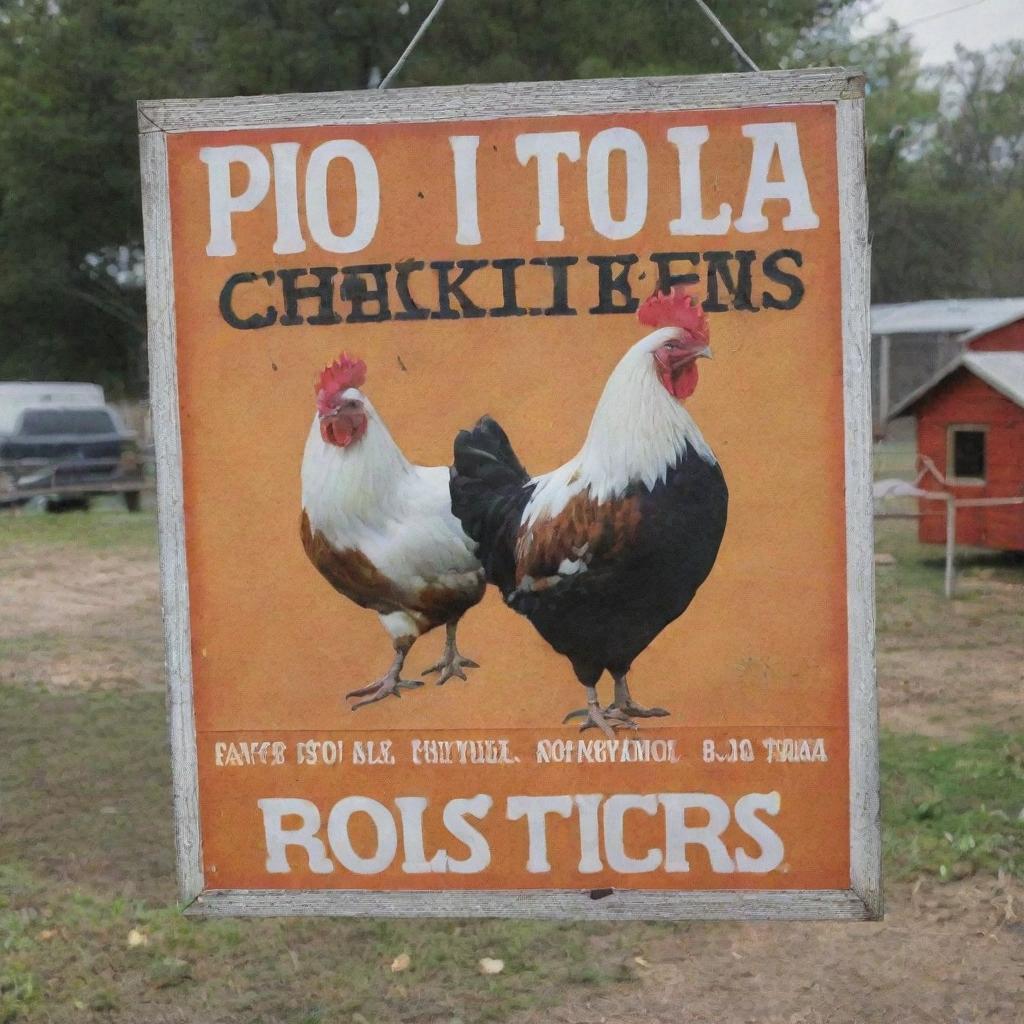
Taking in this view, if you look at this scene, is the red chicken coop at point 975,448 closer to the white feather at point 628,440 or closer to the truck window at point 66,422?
the white feather at point 628,440

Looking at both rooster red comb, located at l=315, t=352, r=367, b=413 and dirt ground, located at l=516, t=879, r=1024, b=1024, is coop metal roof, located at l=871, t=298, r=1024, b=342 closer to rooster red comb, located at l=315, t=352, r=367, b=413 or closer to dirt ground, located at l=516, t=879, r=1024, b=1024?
dirt ground, located at l=516, t=879, r=1024, b=1024

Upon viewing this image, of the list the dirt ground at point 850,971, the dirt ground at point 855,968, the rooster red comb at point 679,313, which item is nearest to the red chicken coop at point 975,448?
the dirt ground at point 855,968

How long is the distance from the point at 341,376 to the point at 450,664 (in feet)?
1.34

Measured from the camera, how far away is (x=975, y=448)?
10.6m

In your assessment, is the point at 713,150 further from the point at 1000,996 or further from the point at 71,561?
the point at 71,561

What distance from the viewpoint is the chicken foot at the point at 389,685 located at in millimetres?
1631

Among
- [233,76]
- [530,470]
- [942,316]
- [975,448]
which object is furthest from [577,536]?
[942,316]

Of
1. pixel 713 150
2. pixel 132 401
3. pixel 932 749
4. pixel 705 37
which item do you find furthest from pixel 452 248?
pixel 132 401

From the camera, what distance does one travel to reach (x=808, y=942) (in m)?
3.77

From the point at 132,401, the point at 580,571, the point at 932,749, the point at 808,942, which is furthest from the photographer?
the point at 132,401

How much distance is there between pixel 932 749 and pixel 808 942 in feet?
6.66

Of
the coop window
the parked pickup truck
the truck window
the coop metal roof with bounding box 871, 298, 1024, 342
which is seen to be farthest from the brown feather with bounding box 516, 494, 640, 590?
the coop metal roof with bounding box 871, 298, 1024, 342

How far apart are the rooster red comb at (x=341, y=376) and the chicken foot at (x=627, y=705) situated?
1.70 ft

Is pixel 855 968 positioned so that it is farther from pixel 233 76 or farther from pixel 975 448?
pixel 233 76
